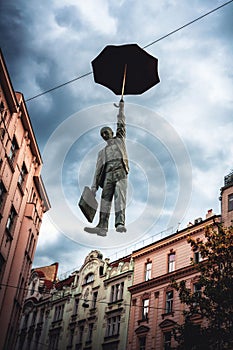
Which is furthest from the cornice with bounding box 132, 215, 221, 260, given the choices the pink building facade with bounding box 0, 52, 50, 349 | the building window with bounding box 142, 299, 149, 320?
the pink building facade with bounding box 0, 52, 50, 349

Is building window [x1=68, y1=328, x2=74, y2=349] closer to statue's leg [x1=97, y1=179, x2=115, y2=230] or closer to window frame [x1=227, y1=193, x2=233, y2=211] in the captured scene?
window frame [x1=227, y1=193, x2=233, y2=211]

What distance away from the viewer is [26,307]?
188ft

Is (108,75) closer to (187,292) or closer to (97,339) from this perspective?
(187,292)

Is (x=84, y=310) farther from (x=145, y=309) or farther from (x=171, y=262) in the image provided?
(x=171, y=262)

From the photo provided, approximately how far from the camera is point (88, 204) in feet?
23.0

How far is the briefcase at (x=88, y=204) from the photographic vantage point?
6.96 metres

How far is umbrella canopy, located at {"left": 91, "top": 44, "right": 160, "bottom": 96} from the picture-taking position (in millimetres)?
7895

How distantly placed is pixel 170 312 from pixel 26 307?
26390 millimetres

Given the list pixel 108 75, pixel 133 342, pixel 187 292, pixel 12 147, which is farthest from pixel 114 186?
pixel 133 342

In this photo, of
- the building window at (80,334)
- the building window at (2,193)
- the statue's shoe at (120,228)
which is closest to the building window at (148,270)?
the building window at (80,334)

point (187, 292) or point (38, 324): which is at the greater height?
point (38, 324)

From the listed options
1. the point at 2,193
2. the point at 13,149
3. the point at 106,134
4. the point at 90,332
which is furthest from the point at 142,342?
the point at 106,134

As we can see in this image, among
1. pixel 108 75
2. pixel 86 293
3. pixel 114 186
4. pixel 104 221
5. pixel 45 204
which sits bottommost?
pixel 104 221

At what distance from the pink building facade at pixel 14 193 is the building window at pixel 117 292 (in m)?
10.2
